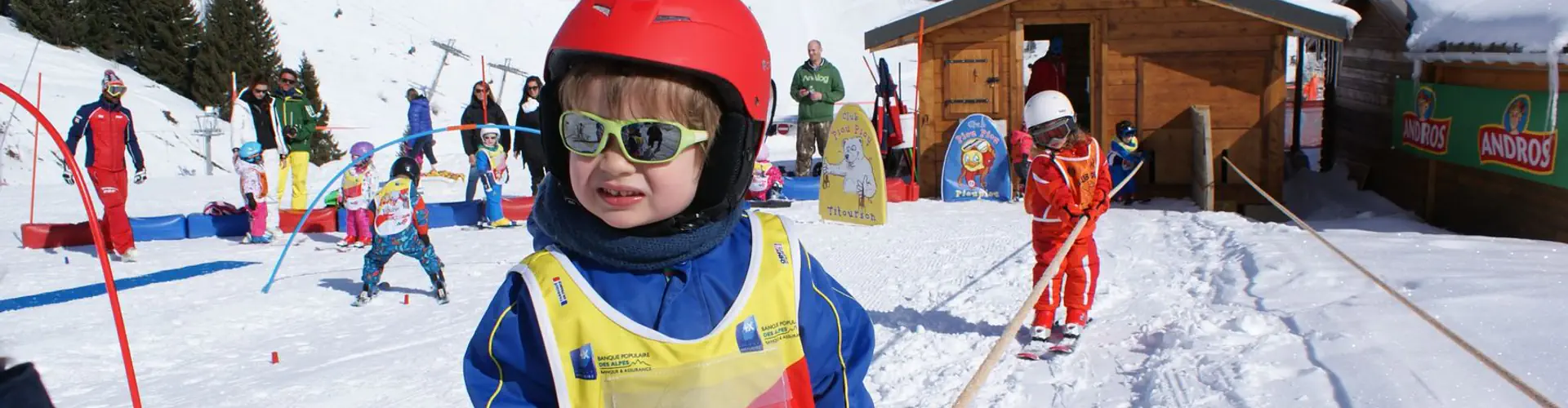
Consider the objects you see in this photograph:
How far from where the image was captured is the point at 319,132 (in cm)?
2542

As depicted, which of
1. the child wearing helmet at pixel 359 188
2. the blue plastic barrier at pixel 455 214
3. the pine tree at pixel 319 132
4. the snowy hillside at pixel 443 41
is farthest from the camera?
the snowy hillside at pixel 443 41

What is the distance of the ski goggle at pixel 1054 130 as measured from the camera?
638 cm

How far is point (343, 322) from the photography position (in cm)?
741

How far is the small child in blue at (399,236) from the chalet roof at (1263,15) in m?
6.58

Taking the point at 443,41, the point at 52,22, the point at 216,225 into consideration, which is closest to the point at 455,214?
the point at 216,225

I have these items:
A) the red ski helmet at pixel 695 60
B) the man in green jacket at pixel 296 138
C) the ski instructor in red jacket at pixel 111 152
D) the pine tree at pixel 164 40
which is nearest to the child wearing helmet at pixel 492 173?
the man in green jacket at pixel 296 138

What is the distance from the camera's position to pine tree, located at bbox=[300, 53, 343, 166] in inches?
977

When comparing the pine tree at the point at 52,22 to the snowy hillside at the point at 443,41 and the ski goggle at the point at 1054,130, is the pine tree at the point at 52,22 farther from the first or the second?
the ski goggle at the point at 1054,130

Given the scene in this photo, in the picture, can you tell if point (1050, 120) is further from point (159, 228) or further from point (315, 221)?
point (159, 228)

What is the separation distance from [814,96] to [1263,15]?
4.95m

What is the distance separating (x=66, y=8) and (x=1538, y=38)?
28293 millimetres

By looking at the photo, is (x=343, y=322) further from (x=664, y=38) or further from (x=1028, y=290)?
(x=664, y=38)

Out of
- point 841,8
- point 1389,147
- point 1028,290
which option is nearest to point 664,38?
point 1028,290

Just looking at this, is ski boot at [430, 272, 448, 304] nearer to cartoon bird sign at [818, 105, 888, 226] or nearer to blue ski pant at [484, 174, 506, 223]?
blue ski pant at [484, 174, 506, 223]
